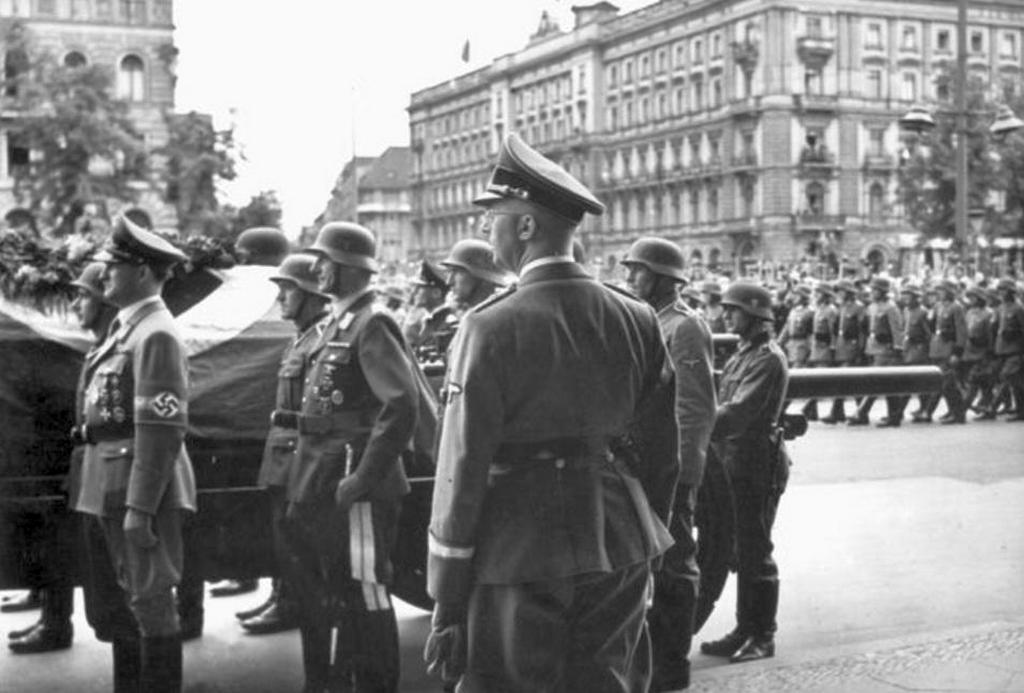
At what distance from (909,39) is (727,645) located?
77256 mm

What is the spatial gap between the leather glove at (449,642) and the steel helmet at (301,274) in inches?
109

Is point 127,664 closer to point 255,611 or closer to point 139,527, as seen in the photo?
point 139,527

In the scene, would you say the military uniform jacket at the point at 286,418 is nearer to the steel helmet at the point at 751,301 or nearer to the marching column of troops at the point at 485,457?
the marching column of troops at the point at 485,457

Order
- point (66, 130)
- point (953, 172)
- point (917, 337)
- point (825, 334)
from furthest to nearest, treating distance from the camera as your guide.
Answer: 1. point (953, 172)
2. point (66, 130)
3. point (825, 334)
4. point (917, 337)

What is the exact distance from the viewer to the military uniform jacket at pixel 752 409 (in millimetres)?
7223

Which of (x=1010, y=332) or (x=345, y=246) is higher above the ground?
(x=345, y=246)

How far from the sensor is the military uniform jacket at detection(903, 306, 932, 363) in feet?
72.5

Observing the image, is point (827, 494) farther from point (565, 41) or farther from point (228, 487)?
point (565, 41)

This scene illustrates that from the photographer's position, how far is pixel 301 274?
6.74 metres

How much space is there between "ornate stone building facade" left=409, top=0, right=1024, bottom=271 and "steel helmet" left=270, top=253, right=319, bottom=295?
201ft

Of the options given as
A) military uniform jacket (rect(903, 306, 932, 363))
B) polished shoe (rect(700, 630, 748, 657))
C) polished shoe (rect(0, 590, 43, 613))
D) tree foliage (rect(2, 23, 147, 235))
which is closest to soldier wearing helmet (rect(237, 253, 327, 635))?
polished shoe (rect(700, 630, 748, 657))

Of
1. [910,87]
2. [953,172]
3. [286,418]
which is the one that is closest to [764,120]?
[910,87]

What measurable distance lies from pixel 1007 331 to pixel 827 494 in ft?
32.5

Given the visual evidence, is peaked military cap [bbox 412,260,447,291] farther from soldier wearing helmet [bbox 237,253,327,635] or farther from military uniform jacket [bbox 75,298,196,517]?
military uniform jacket [bbox 75,298,196,517]
